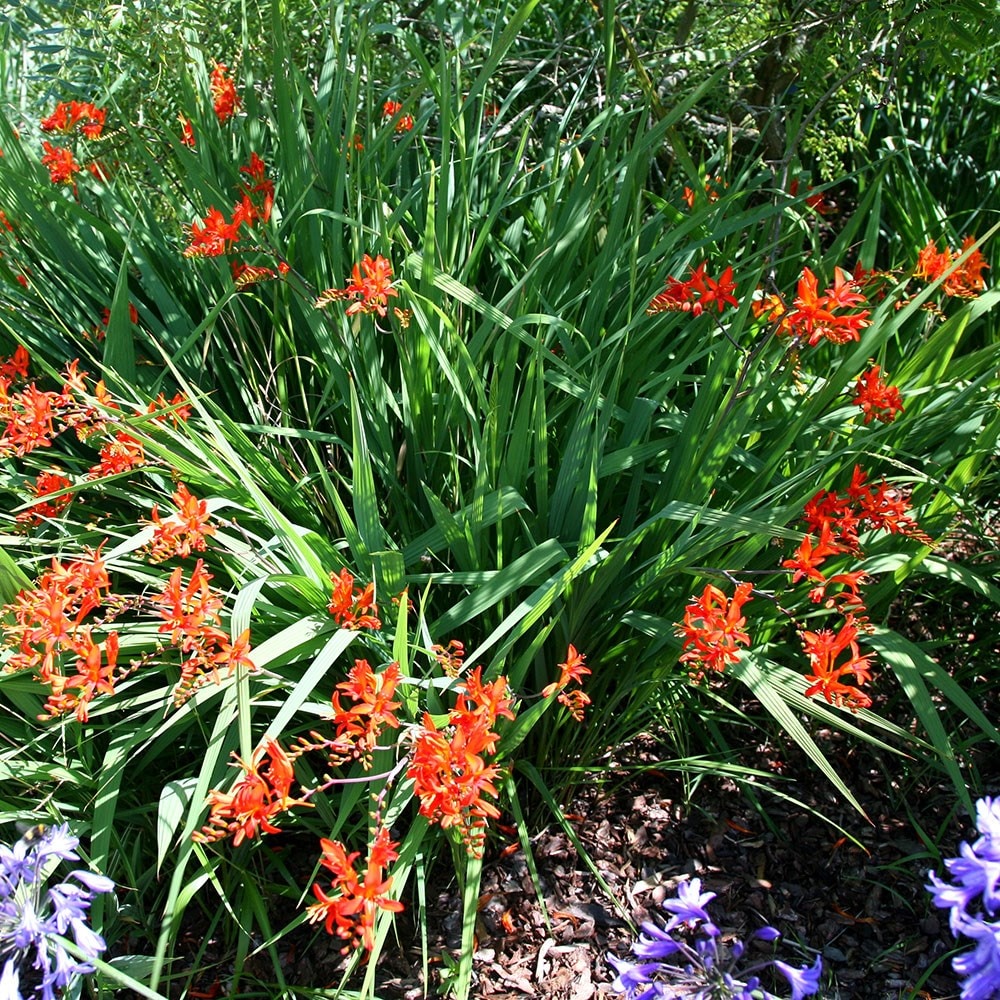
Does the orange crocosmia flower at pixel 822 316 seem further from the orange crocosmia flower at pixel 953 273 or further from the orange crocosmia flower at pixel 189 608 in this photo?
the orange crocosmia flower at pixel 189 608

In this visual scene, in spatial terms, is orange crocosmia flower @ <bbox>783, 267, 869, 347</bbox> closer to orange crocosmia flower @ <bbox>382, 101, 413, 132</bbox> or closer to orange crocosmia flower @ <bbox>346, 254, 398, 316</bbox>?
orange crocosmia flower @ <bbox>346, 254, 398, 316</bbox>

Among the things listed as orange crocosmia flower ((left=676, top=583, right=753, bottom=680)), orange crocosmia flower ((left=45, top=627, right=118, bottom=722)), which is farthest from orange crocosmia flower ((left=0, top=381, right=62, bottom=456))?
orange crocosmia flower ((left=676, top=583, right=753, bottom=680))

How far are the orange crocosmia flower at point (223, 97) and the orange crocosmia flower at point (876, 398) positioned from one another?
5.72 ft

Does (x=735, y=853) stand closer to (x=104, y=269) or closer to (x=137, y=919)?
(x=137, y=919)

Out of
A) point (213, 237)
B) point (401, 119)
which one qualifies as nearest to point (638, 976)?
point (213, 237)

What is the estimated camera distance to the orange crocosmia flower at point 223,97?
95.2 inches

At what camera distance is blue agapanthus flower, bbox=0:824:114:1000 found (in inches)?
48.0

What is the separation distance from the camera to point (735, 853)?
1791mm

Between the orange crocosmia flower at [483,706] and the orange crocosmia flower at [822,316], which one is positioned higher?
the orange crocosmia flower at [822,316]

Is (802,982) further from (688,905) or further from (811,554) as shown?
(811,554)

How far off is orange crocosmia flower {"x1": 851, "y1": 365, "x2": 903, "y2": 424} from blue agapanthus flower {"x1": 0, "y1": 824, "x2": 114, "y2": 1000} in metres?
1.43

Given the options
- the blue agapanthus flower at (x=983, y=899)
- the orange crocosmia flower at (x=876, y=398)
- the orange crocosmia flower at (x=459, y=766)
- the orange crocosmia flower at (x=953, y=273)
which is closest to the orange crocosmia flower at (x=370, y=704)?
the orange crocosmia flower at (x=459, y=766)

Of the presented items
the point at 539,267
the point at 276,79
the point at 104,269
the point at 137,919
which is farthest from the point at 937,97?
the point at 137,919

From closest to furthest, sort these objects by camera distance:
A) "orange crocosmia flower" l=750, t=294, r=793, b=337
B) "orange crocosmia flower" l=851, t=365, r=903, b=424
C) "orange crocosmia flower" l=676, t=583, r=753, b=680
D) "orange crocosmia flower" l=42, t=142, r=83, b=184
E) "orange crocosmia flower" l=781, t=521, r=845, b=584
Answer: "orange crocosmia flower" l=676, t=583, r=753, b=680
"orange crocosmia flower" l=781, t=521, r=845, b=584
"orange crocosmia flower" l=750, t=294, r=793, b=337
"orange crocosmia flower" l=851, t=365, r=903, b=424
"orange crocosmia flower" l=42, t=142, r=83, b=184
